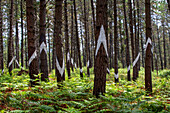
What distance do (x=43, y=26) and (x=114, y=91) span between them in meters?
5.27

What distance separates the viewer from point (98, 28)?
5.32 meters

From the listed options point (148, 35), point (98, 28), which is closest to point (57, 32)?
point (98, 28)

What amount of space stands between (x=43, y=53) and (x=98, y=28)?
4.00 metres

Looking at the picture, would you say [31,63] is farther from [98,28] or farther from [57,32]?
[98,28]

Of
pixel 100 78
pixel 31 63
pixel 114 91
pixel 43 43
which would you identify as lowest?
pixel 114 91

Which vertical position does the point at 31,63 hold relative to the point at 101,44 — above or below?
below

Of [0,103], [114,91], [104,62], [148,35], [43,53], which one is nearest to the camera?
[0,103]

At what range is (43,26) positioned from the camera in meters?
8.49

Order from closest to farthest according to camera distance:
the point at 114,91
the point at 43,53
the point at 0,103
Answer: the point at 0,103, the point at 114,91, the point at 43,53

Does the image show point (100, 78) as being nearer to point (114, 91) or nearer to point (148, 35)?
point (114, 91)

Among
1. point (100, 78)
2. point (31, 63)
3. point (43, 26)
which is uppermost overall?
point (43, 26)

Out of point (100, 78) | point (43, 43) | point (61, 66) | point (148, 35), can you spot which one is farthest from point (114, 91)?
point (43, 43)

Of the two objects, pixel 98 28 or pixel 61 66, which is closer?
pixel 98 28

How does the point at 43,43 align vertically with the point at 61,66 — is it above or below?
above
